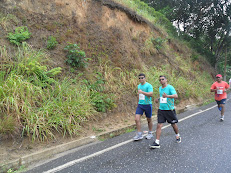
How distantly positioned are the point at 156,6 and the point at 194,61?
32.1 feet

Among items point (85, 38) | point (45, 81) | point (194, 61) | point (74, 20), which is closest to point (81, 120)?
point (45, 81)

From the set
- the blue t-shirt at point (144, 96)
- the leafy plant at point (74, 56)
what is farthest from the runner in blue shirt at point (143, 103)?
the leafy plant at point (74, 56)

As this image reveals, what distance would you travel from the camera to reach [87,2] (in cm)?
1060

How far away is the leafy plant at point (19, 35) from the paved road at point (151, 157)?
479 centimetres

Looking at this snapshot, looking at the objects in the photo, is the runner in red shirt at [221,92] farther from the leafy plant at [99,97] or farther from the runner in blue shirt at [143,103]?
the leafy plant at [99,97]

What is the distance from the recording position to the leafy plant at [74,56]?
743 cm

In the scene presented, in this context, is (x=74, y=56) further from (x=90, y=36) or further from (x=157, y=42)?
(x=157, y=42)

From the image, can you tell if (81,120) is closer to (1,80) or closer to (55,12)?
(1,80)

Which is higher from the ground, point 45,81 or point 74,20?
point 74,20

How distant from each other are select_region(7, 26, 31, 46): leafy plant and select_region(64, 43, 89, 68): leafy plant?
1.56 meters

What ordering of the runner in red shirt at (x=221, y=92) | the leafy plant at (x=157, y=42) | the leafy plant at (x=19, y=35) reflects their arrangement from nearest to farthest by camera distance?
the leafy plant at (x=19, y=35), the runner in red shirt at (x=221, y=92), the leafy plant at (x=157, y=42)

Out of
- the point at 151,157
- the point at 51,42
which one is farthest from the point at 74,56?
the point at 151,157

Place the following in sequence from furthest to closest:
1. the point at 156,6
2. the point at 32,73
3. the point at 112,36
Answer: the point at 156,6
the point at 112,36
the point at 32,73

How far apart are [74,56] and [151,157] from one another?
204 inches
